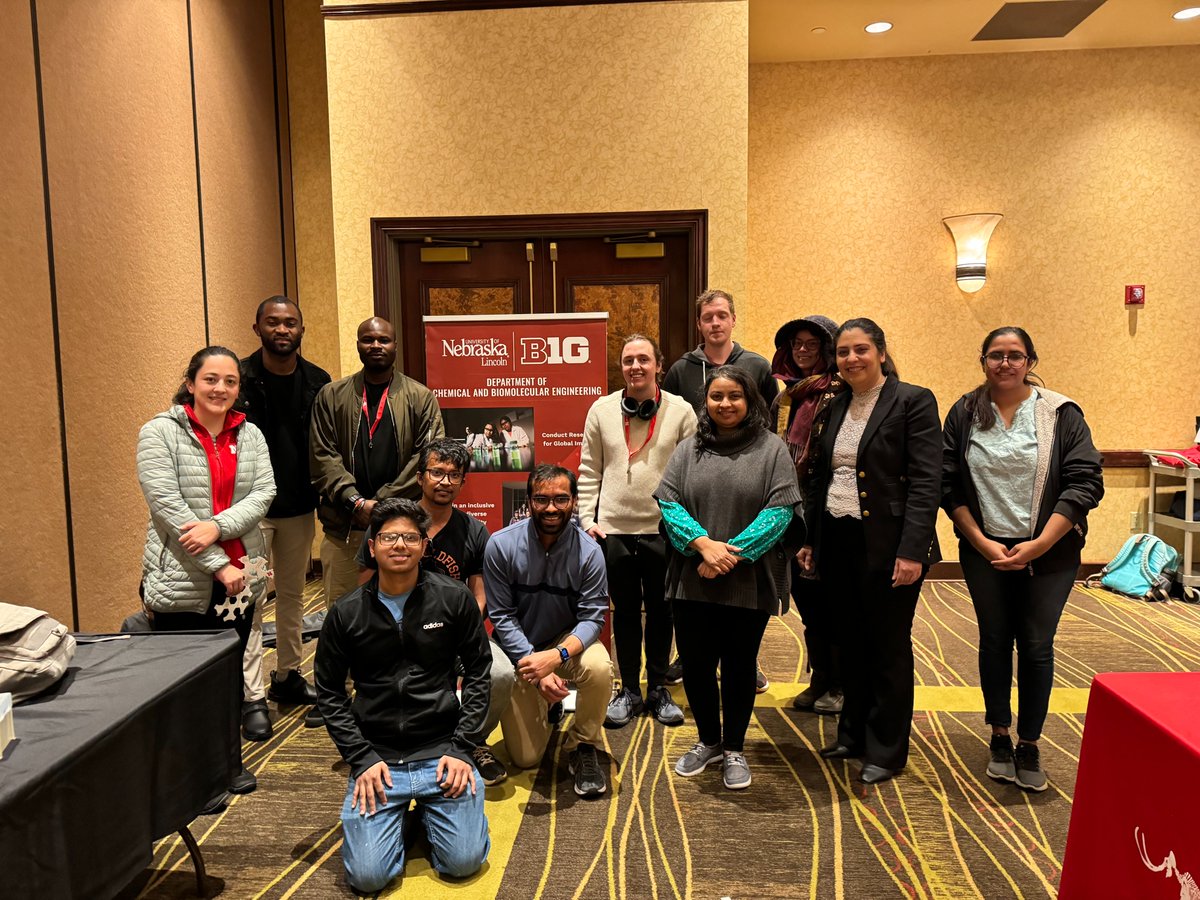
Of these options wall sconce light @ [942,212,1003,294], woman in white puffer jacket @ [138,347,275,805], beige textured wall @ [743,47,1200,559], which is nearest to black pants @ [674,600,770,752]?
woman in white puffer jacket @ [138,347,275,805]

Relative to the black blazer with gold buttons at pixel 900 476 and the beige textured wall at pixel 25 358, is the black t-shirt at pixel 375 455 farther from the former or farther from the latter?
the black blazer with gold buttons at pixel 900 476

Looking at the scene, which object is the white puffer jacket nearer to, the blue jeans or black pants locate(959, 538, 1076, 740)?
the blue jeans

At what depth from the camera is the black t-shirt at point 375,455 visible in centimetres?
296

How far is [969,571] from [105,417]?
343cm

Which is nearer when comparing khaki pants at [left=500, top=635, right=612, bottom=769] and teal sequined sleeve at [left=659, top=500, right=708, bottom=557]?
teal sequined sleeve at [left=659, top=500, right=708, bottom=557]

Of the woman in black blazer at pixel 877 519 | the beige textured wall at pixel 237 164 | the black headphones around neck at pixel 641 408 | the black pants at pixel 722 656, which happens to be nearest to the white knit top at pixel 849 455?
the woman in black blazer at pixel 877 519

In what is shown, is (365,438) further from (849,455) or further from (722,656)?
(849,455)

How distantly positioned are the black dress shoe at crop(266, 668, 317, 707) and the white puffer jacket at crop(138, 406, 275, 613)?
79cm

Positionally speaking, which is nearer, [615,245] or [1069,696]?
[1069,696]

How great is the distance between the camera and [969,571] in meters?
2.45

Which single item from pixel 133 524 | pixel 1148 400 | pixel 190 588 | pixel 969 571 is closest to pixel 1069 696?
pixel 969 571

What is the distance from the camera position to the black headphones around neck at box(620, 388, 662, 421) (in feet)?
9.42

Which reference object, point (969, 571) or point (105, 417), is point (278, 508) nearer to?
point (105, 417)

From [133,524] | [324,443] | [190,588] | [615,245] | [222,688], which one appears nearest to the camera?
[222,688]
